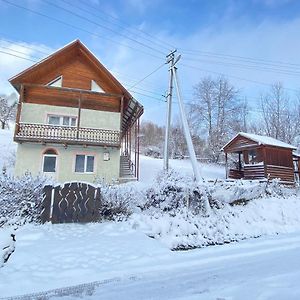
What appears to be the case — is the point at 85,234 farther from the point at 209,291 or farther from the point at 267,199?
the point at 267,199

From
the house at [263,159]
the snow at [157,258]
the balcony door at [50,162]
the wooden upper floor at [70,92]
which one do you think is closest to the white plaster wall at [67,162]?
the balcony door at [50,162]

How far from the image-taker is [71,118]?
19438 millimetres

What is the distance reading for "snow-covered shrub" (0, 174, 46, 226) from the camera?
25.2 ft

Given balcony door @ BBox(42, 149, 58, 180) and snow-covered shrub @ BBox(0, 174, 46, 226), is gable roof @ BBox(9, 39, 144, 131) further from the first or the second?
snow-covered shrub @ BBox(0, 174, 46, 226)

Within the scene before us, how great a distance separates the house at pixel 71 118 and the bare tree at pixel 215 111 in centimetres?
2045

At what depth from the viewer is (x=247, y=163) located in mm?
24047

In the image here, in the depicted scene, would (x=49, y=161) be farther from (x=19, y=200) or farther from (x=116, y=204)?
(x=116, y=204)

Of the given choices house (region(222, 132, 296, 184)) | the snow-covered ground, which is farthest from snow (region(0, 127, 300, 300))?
house (region(222, 132, 296, 184))

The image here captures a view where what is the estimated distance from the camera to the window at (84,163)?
1855cm

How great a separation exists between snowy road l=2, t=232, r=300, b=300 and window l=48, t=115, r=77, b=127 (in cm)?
1469

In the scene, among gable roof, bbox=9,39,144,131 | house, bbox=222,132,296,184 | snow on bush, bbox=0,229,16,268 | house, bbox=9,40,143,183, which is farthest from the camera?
house, bbox=222,132,296,184

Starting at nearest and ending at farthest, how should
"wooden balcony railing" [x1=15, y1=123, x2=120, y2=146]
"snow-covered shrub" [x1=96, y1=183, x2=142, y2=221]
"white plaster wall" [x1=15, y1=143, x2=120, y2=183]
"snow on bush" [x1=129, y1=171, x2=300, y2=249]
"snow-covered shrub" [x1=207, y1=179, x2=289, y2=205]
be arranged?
"snow on bush" [x1=129, y1=171, x2=300, y2=249] → "snow-covered shrub" [x1=96, y1=183, x2=142, y2=221] → "snow-covered shrub" [x1=207, y1=179, x2=289, y2=205] → "wooden balcony railing" [x1=15, y1=123, x2=120, y2=146] → "white plaster wall" [x1=15, y1=143, x2=120, y2=183]

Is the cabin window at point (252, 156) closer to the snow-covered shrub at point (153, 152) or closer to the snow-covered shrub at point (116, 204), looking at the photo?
the snow-covered shrub at point (116, 204)

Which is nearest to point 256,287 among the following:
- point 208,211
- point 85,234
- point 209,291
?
point 209,291
